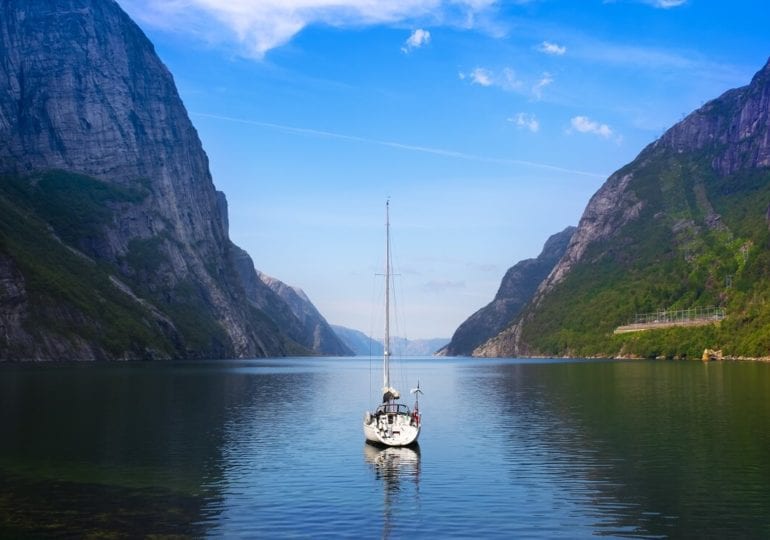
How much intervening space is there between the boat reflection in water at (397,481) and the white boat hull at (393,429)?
581mm

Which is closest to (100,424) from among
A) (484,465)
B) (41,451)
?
(41,451)

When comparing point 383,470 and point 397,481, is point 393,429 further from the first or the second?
point 397,481

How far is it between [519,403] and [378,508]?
6877 centimetres

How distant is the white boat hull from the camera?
67.1m

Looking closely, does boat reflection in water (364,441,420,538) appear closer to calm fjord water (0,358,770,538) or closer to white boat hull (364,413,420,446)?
calm fjord water (0,358,770,538)

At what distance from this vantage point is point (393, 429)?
222ft

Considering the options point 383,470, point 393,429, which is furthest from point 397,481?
point 393,429

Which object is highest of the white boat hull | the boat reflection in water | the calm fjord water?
the white boat hull

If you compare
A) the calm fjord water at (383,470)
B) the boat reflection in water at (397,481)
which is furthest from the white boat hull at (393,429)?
the calm fjord water at (383,470)

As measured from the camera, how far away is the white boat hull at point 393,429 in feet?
220

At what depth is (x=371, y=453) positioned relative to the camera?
64750 mm

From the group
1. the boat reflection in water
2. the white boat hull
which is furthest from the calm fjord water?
the white boat hull

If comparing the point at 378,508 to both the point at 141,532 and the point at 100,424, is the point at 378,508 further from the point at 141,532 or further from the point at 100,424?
the point at 100,424

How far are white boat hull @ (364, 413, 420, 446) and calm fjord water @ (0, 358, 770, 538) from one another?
1.32 metres
